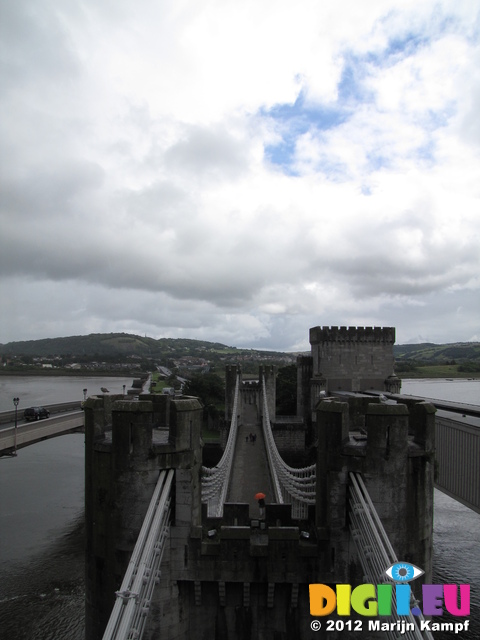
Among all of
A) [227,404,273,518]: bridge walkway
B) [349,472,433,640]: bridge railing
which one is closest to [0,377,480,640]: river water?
[227,404,273,518]: bridge walkway

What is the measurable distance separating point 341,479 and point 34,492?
2403 cm

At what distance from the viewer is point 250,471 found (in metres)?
20.1

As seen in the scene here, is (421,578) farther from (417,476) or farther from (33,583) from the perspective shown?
(33,583)

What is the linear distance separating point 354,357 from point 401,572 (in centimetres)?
2242

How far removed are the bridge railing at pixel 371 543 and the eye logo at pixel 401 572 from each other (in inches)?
2.1

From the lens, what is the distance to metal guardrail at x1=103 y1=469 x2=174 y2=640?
13.3 ft

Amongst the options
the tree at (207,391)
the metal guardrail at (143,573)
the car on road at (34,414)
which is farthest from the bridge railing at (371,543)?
the tree at (207,391)

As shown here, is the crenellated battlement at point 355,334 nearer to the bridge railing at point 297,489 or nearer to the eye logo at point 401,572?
the bridge railing at point 297,489

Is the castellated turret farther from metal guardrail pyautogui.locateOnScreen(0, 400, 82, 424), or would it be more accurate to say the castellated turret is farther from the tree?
the tree

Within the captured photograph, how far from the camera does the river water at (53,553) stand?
1354cm

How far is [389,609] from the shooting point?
4512 mm

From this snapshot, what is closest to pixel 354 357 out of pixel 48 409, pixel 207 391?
pixel 48 409

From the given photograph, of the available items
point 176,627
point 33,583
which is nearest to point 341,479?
point 176,627

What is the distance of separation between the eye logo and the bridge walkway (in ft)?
30.4
